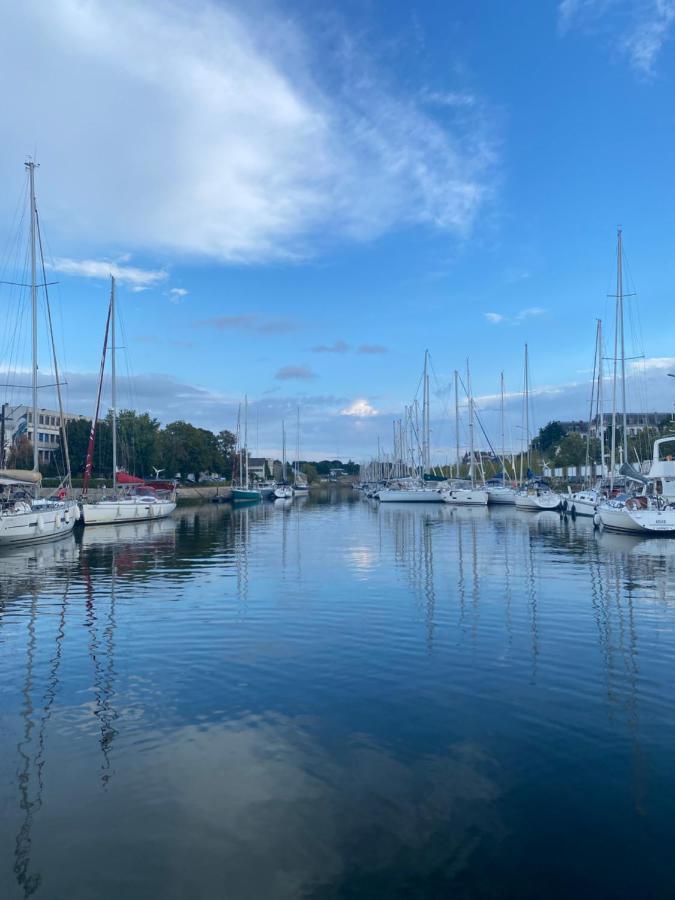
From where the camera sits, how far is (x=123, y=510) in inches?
2044

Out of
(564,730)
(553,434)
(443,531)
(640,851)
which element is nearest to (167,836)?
(640,851)

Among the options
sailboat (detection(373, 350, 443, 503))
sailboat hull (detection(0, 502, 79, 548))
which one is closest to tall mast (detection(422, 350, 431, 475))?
sailboat (detection(373, 350, 443, 503))

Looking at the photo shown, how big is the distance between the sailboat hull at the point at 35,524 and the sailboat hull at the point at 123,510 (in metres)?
6.19

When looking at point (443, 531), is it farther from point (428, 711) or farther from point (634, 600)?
point (428, 711)

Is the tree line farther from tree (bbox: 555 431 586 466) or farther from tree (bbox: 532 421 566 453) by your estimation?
tree (bbox: 532 421 566 453)

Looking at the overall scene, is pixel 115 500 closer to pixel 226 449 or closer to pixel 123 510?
pixel 123 510

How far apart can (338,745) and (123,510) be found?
149ft

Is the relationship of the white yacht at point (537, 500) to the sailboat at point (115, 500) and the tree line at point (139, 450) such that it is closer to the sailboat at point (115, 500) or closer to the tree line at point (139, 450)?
the sailboat at point (115, 500)

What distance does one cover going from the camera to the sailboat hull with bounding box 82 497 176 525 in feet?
160

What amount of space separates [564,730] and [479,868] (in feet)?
12.1

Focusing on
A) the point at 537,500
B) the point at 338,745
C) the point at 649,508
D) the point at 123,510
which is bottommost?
the point at 338,745

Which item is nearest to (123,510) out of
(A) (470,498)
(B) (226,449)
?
(A) (470,498)

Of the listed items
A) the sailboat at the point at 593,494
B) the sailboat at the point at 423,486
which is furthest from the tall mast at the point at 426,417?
the sailboat at the point at 593,494

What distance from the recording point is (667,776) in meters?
8.18
